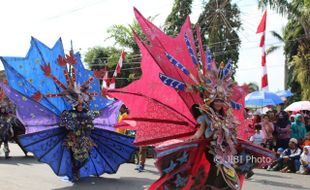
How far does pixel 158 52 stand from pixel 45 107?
147 inches

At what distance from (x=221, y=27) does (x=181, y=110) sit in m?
20.7

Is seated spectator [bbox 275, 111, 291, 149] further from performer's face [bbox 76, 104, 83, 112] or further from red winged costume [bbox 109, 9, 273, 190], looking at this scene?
red winged costume [bbox 109, 9, 273, 190]

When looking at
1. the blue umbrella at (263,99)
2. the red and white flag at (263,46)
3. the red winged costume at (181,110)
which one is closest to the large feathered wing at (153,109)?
the red winged costume at (181,110)

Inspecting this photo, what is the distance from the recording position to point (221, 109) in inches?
223

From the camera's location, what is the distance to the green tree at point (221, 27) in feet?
84.7

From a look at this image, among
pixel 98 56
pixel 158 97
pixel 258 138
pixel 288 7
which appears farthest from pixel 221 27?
pixel 158 97

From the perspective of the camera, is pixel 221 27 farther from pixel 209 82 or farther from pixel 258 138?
pixel 209 82

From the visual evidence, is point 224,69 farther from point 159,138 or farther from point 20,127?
point 20,127

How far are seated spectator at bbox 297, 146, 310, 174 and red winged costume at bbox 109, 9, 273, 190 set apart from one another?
5.71 metres

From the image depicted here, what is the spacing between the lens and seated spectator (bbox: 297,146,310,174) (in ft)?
36.3

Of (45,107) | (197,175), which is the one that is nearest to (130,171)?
(45,107)

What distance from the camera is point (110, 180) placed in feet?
32.0

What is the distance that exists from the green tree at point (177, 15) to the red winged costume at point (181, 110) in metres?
26.4

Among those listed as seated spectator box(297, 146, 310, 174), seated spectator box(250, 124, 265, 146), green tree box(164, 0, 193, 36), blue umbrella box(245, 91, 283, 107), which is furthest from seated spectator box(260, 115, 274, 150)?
green tree box(164, 0, 193, 36)
